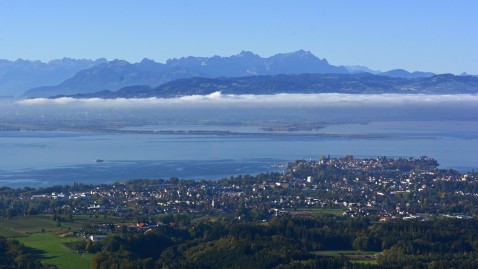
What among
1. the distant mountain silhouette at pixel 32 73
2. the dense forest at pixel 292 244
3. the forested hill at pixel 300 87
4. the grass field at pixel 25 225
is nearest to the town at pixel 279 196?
the grass field at pixel 25 225

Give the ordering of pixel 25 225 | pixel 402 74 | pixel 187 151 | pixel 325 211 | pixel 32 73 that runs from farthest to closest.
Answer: pixel 32 73, pixel 402 74, pixel 187 151, pixel 325 211, pixel 25 225

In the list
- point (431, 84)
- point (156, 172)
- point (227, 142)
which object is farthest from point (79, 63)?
point (156, 172)

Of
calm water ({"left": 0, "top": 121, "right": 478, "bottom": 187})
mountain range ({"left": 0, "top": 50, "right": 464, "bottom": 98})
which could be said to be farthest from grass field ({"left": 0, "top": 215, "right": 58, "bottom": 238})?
mountain range ({"left": 0, "top": 50, "right": 464, "bottom": 98})

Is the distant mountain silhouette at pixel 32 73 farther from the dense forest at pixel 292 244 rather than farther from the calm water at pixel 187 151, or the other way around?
the dense forest at pixel 292 244

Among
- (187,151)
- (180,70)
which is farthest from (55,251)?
(180,70)

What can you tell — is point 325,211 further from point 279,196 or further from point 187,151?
point 187,151

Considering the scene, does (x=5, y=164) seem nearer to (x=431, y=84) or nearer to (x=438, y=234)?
(x=438, y=234)
